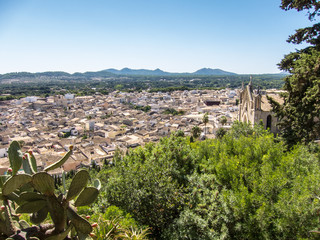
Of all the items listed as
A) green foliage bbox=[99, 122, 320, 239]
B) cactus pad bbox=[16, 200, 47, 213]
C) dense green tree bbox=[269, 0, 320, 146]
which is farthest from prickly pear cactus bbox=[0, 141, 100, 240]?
dense green tree bbox=[269, 0, 320, 146]

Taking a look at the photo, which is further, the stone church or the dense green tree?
the stone church

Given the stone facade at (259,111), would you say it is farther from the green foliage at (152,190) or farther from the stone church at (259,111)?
the green foliage at (152,190)

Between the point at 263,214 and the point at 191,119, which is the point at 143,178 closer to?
the point at 263,214

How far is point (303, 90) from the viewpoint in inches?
478

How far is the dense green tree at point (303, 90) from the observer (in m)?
11.2

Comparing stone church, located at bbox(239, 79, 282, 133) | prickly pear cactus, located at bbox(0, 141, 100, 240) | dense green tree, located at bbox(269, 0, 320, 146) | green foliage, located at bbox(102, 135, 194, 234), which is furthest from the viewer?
stone church, located at bbox(239, 79, 282, 133)

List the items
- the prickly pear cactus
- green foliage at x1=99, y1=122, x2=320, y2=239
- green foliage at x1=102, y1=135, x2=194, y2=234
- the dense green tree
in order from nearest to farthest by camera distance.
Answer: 1. the prickly pear cactus
2. green foliage at x1=99, y1=122, x2=320, y2=239
3. green foliage at x1=102, y1=135, x2=194, y2=234
4. the dense green tree

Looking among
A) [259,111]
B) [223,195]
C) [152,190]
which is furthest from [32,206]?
[259,111]

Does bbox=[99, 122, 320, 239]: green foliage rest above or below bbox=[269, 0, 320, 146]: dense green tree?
below

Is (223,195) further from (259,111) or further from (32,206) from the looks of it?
(259,111)

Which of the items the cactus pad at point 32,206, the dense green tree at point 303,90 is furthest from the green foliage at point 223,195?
the cactus pad at point 32,206

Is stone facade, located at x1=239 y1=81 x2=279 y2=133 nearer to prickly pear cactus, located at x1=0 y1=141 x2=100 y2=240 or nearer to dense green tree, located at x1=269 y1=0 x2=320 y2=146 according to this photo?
dense green tree, located at x1=269 y1=0 x2=320 y2=146

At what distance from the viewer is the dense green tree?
1123 centimetres

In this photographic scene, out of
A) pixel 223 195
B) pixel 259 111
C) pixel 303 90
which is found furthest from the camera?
pixel 259 111
